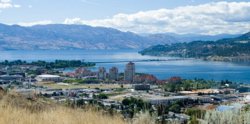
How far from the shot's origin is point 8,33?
6713 inches

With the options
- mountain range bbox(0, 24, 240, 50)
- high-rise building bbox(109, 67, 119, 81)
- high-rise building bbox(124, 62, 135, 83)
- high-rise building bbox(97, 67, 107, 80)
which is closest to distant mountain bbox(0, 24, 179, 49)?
mountain range bbox(0, 24, 240, 50)

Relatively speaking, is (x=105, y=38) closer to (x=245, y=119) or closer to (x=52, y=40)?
(x=52, y=40)

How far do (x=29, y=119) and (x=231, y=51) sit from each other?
79648 millimetres

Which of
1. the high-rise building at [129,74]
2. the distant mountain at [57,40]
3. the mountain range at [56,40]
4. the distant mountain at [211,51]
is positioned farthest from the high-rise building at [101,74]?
the distant mountain at [57,40]

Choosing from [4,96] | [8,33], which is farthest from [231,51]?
[8,33]

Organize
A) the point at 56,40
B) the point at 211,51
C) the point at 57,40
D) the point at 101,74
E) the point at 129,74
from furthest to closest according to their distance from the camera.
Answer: the point at 57,40 < the point at 56,40 < the point at 211,51 < the point at 101,74 < the point at 129,74

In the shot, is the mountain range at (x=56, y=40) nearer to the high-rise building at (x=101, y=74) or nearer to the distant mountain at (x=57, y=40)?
the distant mountain at (x=57, y=40)

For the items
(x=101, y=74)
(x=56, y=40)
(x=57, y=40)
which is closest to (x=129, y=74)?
(x=101, y=74)

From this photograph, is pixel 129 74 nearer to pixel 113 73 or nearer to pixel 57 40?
pixel 113 73

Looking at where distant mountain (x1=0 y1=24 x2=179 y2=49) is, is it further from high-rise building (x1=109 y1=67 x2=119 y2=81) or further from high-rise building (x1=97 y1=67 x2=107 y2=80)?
high-rise building (x1=109 y1=67 x2=119 y2=81)

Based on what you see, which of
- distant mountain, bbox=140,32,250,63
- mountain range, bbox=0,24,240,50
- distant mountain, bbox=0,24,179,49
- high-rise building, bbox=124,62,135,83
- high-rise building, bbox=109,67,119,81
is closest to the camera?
high-rise building, bbox=124,62,135,83

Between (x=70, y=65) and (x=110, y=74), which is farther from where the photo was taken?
(x=70, y=65)

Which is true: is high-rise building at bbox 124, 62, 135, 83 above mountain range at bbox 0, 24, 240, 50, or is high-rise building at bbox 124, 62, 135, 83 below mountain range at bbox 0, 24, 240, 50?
below

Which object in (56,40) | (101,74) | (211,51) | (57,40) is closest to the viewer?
(101,74)
